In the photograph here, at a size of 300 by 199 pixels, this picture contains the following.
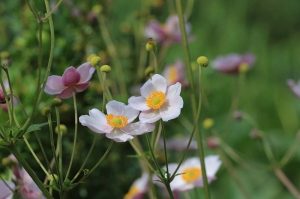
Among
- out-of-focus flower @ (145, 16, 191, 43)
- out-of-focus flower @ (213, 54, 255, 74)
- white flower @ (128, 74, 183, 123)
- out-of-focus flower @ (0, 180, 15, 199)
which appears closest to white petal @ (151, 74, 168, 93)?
white flower @ (128, 74, 183, 123)

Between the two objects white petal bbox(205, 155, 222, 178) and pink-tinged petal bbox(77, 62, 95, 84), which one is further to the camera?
white petal bbox(205, 155, 222, 178)

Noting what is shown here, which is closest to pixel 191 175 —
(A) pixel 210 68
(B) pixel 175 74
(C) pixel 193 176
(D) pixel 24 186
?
(C) pixel 193 176

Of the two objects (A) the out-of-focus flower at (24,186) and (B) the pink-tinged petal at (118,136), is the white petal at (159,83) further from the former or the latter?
(A) the out-of-focus flower at (24,186)

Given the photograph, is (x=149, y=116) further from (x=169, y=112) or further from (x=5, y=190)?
(x=5, y=190)

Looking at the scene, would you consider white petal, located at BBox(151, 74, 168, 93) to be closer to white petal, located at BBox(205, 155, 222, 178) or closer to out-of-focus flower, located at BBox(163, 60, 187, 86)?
white petal, located at BBox(205, 155, 222, 178)

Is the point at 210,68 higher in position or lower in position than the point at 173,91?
lower

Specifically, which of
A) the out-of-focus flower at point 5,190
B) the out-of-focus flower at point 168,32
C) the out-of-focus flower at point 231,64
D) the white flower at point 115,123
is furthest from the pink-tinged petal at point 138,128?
the out-of-focus flower at point 168,32
